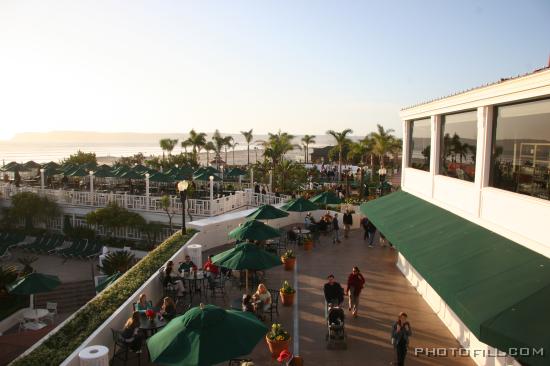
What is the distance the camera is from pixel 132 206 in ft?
83.8

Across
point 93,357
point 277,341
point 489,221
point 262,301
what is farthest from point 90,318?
point 489,221

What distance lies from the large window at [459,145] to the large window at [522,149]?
970 millimetres

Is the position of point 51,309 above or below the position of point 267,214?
below

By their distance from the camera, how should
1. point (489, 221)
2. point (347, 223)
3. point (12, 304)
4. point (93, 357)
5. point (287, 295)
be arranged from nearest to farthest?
point (93, 357)
point (489, 221)
point (287, 295)
point (12, 304)
point (347, 223)

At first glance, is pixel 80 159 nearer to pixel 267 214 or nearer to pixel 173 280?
pixel 267 214

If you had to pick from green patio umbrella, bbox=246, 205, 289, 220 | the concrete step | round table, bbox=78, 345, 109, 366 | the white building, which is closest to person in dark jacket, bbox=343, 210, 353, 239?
green patio umbrella, bbox=246, 205, 289, 220

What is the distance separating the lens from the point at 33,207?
27.3 metres

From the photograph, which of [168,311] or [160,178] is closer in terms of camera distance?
[168,311]

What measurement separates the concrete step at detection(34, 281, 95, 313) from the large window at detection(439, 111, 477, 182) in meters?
15.9

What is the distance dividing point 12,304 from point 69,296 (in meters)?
2.84

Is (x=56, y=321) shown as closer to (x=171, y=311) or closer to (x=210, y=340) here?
(x=171, y=311)

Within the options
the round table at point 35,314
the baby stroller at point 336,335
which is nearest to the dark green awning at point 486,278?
the baby stroller at point 336,335

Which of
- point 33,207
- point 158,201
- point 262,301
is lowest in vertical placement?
point 262,301

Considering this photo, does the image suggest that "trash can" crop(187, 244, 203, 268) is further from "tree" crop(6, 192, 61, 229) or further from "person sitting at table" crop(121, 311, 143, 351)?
"tree" crop(6, 192, 61, 229)
